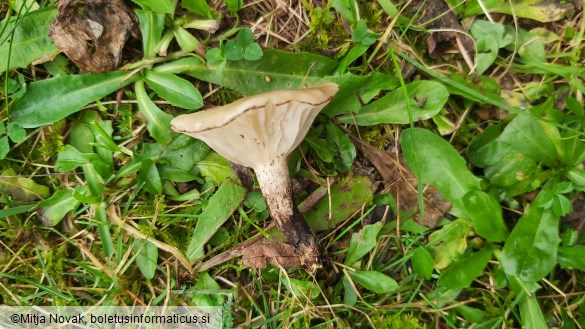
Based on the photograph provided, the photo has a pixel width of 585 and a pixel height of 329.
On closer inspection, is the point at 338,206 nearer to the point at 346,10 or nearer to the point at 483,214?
the point at 483,214

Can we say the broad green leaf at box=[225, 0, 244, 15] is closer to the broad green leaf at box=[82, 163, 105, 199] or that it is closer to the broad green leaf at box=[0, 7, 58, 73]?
the broad green leaf at box=[0, 7, 58, 73]

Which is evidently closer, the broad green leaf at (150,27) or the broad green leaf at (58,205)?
the broad green leaf at (150,27)

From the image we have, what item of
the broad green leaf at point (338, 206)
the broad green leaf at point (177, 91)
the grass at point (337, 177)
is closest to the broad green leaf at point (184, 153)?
the grass at point (337, 177)

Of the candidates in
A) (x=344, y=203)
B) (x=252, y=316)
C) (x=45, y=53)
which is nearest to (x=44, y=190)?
(x=45, y=53)

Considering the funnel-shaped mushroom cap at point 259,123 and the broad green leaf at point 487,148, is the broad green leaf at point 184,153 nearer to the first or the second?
the funnel-shaped mushroom cap at point 259,123

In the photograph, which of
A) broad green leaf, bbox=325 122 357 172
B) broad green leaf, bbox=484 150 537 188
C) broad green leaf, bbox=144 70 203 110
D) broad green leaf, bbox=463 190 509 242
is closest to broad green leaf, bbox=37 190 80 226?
broad green leaf, bbox=144 70 203 110

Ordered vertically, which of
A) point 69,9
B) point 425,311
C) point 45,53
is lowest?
point 425,311

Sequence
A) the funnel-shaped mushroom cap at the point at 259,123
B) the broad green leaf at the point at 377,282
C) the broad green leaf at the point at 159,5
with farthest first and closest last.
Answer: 1. the broad green leaf at the point at 377,282
2. the broad green leaf at the point at 159,5
3. the funnel-shaped mushroom cap at the point at 259,123

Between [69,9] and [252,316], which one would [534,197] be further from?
[69,9]
